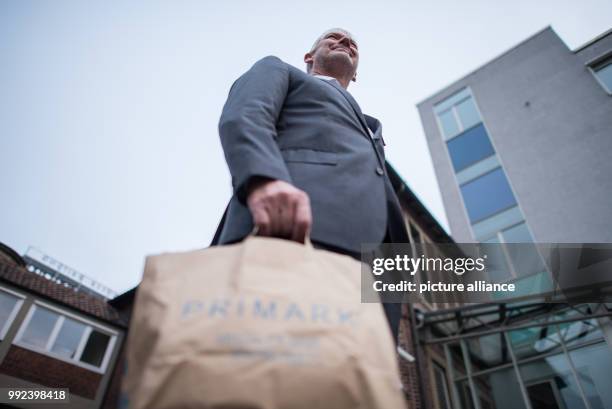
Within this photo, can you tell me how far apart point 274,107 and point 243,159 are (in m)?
0.36

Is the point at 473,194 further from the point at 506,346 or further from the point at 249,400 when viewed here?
the point at 249,400

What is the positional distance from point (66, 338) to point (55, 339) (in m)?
0.57

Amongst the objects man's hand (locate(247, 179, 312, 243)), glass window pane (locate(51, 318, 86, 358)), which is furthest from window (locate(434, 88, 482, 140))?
glass window pane (locate(51, 318, 86, 358))

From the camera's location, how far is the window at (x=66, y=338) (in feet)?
47.3

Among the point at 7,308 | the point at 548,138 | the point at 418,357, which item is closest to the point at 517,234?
the point at 548,138

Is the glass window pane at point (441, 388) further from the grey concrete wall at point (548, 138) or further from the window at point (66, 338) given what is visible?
the window at point (66, 338)

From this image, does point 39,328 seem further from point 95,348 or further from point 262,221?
point 262,221

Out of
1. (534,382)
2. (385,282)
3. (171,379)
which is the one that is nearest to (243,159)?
(171,379)

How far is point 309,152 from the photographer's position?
1.29 metres

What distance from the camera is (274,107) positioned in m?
1.34

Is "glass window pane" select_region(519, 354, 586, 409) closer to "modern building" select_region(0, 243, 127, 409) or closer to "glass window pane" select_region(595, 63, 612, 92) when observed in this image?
"glass window pane" select_region(595, 63, 612, 92)

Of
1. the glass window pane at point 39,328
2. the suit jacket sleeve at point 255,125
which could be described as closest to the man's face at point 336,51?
the suit jacket sleeve at point 255,125

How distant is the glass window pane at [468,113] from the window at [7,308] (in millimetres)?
20120

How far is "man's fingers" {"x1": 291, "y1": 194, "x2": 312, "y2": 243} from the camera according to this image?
0.92 metres
